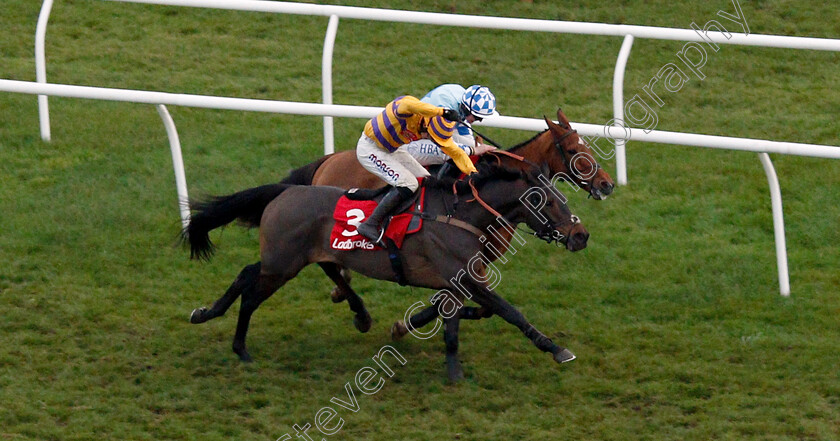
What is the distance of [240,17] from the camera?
1012 cm

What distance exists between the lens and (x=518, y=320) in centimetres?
560

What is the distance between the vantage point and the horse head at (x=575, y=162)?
19.3 ft

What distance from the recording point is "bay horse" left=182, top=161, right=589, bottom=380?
5.60 metres

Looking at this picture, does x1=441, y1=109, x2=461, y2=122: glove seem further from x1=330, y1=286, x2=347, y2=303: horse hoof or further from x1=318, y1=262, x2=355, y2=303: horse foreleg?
x1=330, y1=286, x2=347, y2=303: horse hoof

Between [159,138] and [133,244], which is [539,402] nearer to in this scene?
[133,244]

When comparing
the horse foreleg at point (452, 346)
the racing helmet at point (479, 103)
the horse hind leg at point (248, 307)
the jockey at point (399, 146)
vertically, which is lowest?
the horse hind leg at point (248, 307)

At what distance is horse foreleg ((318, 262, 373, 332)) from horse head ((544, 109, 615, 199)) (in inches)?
49.7

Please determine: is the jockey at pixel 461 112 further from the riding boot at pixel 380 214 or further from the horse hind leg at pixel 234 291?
the horse hind leg at pixel 234 291

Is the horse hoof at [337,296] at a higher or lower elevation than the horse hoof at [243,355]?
higher

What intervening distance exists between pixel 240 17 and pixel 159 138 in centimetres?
214

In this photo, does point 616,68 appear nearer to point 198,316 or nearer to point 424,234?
point 424,234

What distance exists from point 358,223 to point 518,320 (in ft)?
3.05

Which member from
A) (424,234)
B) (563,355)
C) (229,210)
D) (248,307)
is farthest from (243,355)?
(563,355)

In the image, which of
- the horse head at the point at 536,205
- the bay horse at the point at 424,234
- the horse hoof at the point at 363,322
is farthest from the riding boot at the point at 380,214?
the horse hoof at the point at 363,322
